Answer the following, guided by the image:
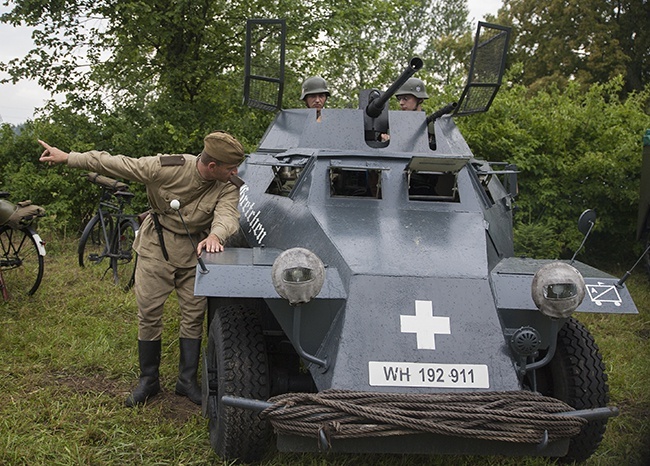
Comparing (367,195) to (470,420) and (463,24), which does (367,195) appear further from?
(463,24)

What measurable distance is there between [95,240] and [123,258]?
3.46 ft

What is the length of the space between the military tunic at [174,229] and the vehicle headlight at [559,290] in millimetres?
1946

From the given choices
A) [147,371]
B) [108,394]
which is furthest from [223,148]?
[108,394]

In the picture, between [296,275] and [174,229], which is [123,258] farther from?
[296,275]

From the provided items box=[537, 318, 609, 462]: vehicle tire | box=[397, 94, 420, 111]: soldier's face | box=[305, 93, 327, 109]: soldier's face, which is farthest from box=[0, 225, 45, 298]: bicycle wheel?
box=[537, 318, 609, 462]: vehicle tire

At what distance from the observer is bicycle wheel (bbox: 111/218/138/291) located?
26.9 feet

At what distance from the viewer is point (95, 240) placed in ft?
30.0

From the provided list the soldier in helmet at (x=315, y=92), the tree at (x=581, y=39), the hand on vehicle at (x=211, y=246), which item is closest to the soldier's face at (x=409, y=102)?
the soldier in helmet at (x=315, y=92)

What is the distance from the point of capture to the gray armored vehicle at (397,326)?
3.37 meters

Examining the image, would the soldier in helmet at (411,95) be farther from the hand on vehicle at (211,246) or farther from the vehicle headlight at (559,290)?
the vehicle headlight at (559,290)

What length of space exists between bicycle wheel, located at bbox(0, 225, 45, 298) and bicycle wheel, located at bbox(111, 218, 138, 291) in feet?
2.66

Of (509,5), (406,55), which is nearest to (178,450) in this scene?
(509,5)

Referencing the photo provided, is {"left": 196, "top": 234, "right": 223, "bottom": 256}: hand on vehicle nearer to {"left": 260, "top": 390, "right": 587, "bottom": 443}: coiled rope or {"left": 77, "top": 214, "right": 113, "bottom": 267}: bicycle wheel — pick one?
{"left": 260, "top": 390, "right": 587, "bottom": 443}: coiled rope

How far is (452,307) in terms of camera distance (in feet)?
12.5
